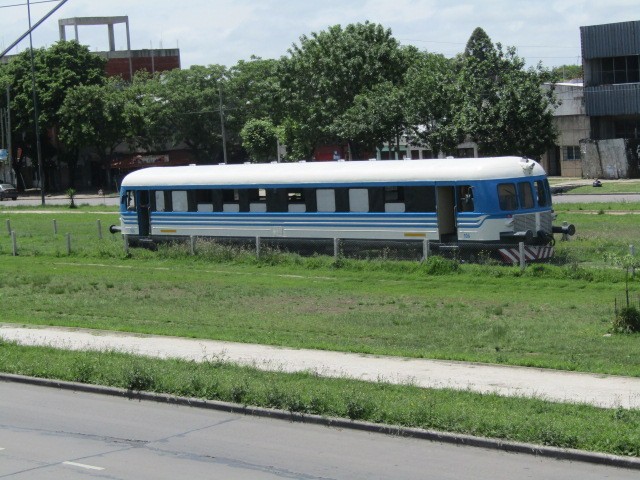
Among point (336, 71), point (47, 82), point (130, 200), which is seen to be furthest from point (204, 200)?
point (47, 82)

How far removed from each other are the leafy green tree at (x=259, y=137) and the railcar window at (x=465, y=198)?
60219 millimetres

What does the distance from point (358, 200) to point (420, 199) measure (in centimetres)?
239

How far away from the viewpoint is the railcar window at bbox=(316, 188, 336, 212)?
3516cm

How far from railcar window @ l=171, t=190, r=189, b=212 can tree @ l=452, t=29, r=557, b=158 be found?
23374 mm

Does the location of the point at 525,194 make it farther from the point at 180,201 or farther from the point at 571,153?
the point at 571,153

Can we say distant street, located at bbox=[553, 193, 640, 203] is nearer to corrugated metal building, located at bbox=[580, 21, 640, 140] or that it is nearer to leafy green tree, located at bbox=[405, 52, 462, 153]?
leafy green tree, located at bbox=[405, 52, 462, 153]

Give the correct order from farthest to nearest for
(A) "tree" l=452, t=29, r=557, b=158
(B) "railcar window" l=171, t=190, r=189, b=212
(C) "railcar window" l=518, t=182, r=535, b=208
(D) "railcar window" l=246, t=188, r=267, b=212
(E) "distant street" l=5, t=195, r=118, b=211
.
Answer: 1. (E) "distant street" l=5, t=195, r=118, b=211
2. (A) "tree" l=452, t=29, r=557, b=158
3. (B) "railcar window" l=171, t=190, r=189, b=212
4. (D) "railcar window" l=246, t=188, r=267, b=212
5. (C) "railcar window" l=518, t=182, r=535, b=208

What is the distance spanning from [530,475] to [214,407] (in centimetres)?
536

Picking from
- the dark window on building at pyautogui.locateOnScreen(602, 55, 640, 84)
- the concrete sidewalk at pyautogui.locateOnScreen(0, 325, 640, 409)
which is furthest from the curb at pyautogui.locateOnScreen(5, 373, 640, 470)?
the dark window on building at pyautogui.locateOnScreen(602, 55, 640, 84)

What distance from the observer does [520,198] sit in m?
32.1

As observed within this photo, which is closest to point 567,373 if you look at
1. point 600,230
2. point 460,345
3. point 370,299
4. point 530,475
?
point 460,345

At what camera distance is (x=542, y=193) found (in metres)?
32.9

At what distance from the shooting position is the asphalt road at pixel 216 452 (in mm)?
11985

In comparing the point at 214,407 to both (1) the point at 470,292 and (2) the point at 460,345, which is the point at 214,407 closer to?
(2) the point at 460,345
